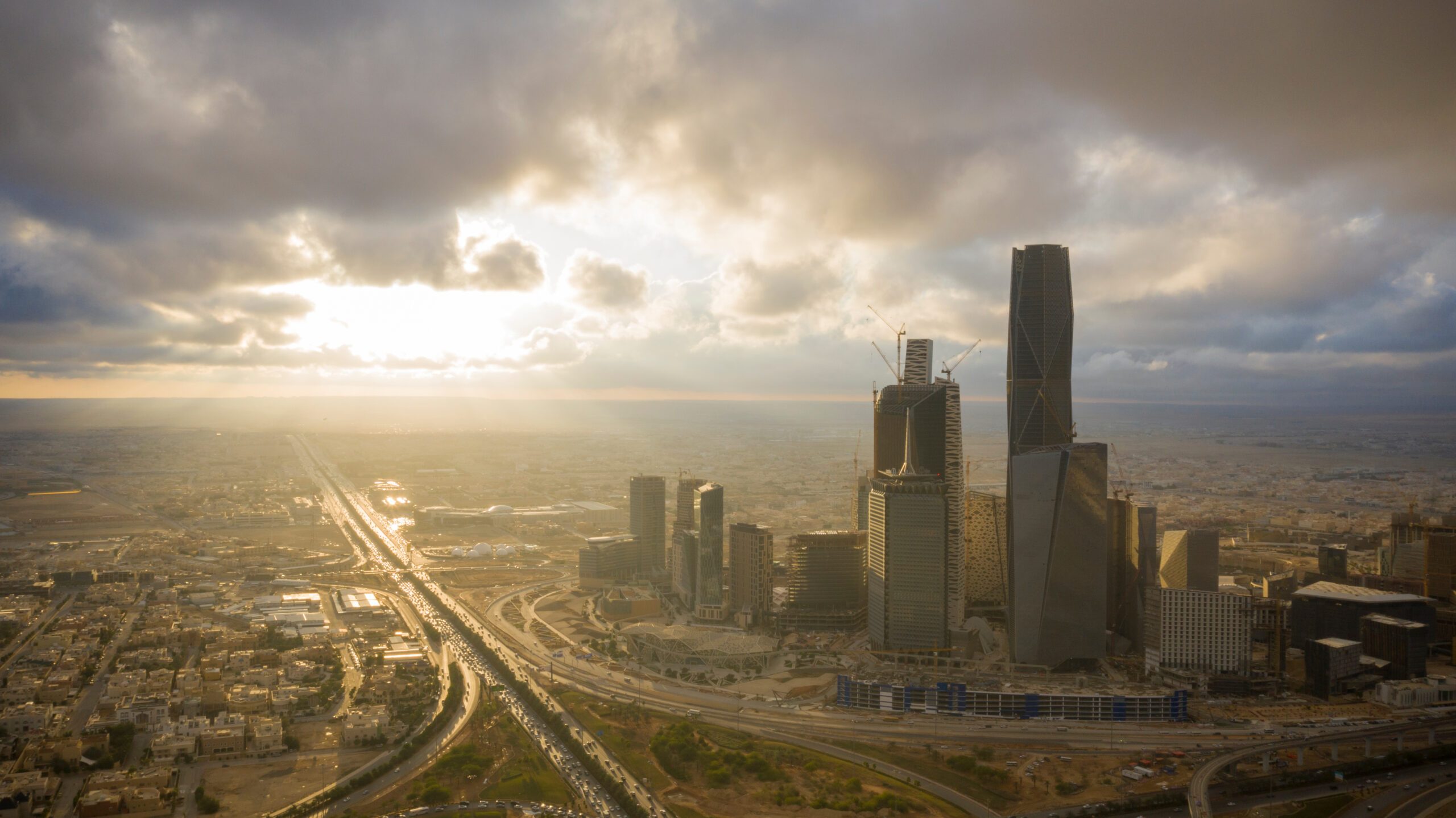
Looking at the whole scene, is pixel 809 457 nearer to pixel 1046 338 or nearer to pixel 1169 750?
pixel 1046 338

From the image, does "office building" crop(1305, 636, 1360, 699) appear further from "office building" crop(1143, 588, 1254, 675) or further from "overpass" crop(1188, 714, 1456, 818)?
"overpass" crop(1188, 714, 1456, 818)

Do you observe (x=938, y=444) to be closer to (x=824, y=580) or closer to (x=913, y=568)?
(x=913, y=568)

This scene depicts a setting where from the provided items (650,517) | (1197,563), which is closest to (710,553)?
(650,517)

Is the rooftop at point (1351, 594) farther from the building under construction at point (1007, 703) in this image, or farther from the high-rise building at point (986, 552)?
the high-rise building at point (986, 552)

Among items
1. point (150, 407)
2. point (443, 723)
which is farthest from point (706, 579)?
point (150, 407)

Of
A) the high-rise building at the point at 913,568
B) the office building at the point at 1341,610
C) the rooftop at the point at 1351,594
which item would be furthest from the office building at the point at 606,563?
the rooftop at the point at 1351,594

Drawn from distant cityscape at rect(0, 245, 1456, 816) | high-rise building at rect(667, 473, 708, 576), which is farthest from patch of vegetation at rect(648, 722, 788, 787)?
high-rise building at rect(667, 473, 708, 576)
